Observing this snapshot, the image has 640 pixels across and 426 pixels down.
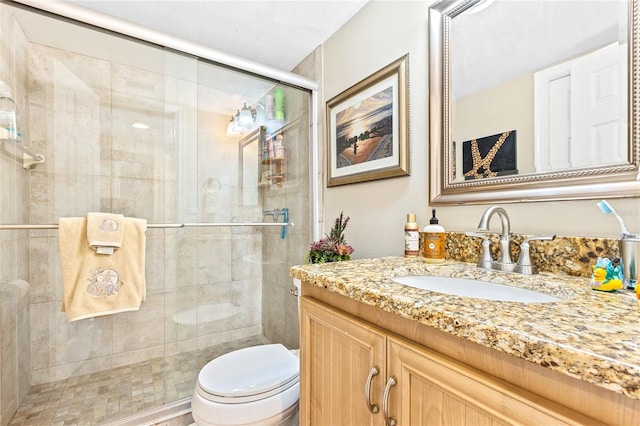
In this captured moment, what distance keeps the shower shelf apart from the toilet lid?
1.48 meters

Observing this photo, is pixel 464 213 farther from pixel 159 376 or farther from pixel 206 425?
pixel 159 376

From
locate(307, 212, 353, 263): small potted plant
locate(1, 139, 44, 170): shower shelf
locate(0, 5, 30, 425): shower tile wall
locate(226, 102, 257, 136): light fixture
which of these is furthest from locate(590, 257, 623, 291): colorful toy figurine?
locate(1, 139, 44, 170): shower shelf

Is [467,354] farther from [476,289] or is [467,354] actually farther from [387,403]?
Answer: [476,289]

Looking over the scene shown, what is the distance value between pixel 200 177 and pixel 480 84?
1607 mm

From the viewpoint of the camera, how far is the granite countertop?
33 cm

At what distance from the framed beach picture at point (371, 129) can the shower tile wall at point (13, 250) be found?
1.59 metres

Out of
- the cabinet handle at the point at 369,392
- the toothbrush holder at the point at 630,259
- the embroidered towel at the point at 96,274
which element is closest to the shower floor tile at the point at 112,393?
the embroidered towel at the point at 96,274

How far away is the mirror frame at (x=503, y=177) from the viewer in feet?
2.29

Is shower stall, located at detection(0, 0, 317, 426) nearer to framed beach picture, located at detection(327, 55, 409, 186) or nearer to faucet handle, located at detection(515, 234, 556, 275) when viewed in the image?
framed beach picture, located at detection(327, 55, 409, 186)

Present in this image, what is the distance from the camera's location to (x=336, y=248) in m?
1.31

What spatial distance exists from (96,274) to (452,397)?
1.68 m

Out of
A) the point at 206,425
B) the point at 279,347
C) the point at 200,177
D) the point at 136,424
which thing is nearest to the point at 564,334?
the point at 206,425

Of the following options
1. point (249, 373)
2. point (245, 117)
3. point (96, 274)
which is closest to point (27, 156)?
point (96, 274)

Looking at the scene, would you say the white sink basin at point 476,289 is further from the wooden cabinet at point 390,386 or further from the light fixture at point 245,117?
the light fixture at point 245,117
